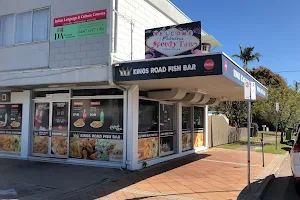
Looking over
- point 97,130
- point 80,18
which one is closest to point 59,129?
point 97,130

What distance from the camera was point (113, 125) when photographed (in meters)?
10.5

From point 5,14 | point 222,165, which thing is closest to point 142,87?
point 222,165

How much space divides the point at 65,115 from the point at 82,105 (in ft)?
3.09

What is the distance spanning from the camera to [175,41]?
943cm

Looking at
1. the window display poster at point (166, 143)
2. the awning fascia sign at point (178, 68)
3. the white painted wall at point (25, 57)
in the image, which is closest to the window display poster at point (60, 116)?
the white painted wall at point (25, 57)

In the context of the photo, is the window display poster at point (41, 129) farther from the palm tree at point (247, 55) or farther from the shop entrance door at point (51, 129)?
the palm tree at point (247, 55)

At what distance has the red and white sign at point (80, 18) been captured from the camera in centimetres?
1000

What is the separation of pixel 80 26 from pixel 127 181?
543 cm

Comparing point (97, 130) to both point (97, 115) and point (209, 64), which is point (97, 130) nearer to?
point (97, 115)

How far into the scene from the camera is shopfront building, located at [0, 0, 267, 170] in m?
9.27

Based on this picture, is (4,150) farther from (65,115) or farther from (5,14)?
(5,14)

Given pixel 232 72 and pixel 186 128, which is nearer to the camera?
pixel 232 72

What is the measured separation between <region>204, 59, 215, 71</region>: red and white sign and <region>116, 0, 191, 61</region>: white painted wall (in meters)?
3.05

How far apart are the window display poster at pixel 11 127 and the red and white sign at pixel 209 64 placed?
8201 millimetres
